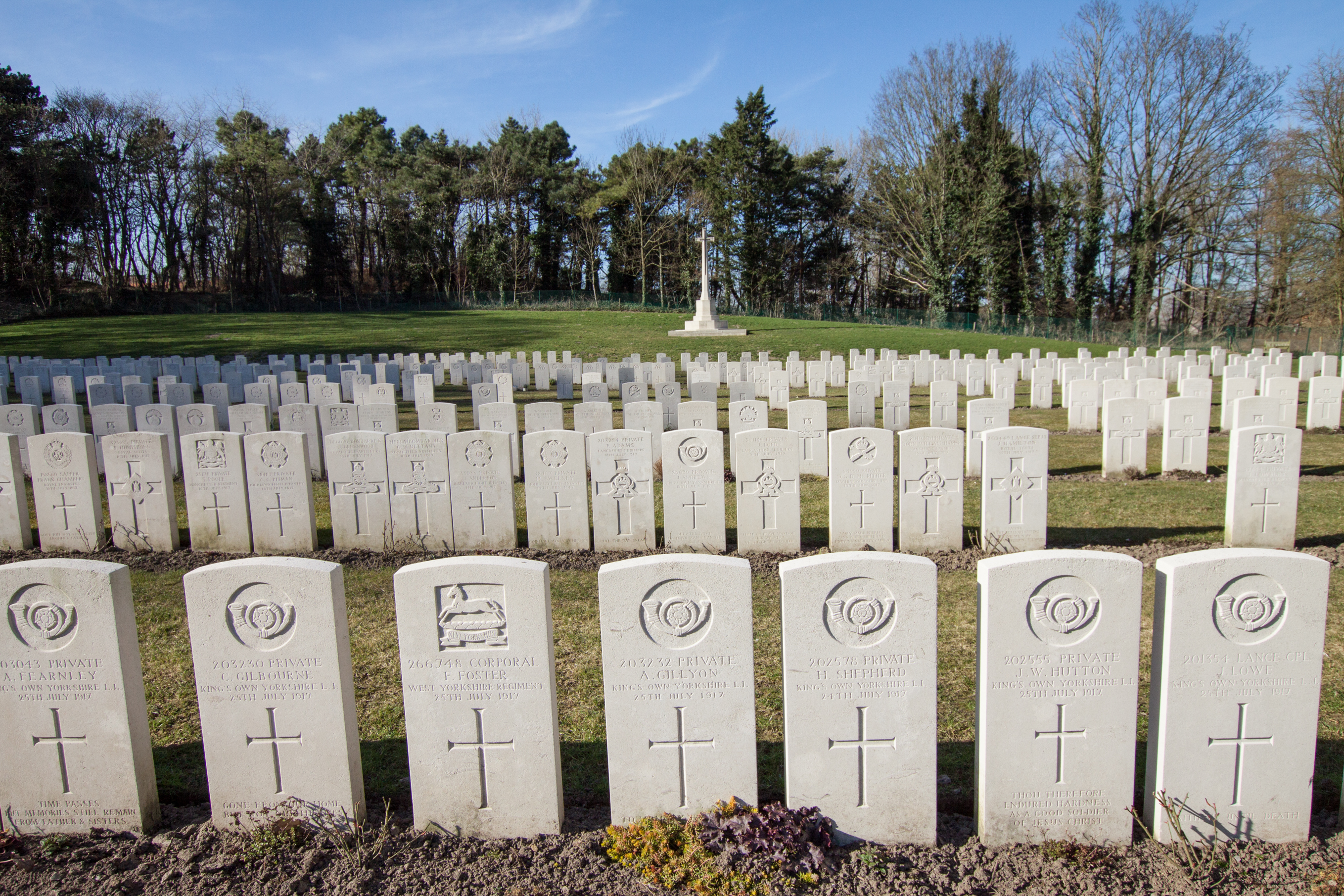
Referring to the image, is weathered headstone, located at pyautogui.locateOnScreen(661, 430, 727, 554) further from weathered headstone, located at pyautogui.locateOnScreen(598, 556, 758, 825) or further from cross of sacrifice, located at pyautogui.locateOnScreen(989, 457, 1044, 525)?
weathered headstone, located at pyautogui.locateOnScreen(598, 556, 758, 825)

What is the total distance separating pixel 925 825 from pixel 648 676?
122 centimetres

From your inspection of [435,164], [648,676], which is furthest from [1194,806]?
[435,164]

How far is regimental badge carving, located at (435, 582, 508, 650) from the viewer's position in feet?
9.66

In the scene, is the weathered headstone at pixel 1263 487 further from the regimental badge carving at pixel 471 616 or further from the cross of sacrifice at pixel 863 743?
the regimental badge carving at pixel 471 616

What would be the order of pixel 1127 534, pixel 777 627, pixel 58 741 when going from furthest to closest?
pixel 1127 534
pixel 777 627
pixel 58 741

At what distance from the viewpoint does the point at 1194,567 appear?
9.14 ft

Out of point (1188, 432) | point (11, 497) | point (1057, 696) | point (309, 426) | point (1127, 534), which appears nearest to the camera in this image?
point (1057, 696)

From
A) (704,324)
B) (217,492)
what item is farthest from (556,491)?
(704,324)

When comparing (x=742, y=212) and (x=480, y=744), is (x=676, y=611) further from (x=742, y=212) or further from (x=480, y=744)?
(x=742, y=212)

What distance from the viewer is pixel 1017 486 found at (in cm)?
667

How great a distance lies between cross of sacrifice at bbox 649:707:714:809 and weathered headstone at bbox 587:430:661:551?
3768mm

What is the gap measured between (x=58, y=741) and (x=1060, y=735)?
3.91 meters

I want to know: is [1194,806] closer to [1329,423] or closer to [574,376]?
[1329,423]

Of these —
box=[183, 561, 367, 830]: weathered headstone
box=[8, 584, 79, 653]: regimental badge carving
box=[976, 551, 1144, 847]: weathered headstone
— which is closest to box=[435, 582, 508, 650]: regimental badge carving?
box=[183, 561, 367, 830]: weathered headstone
